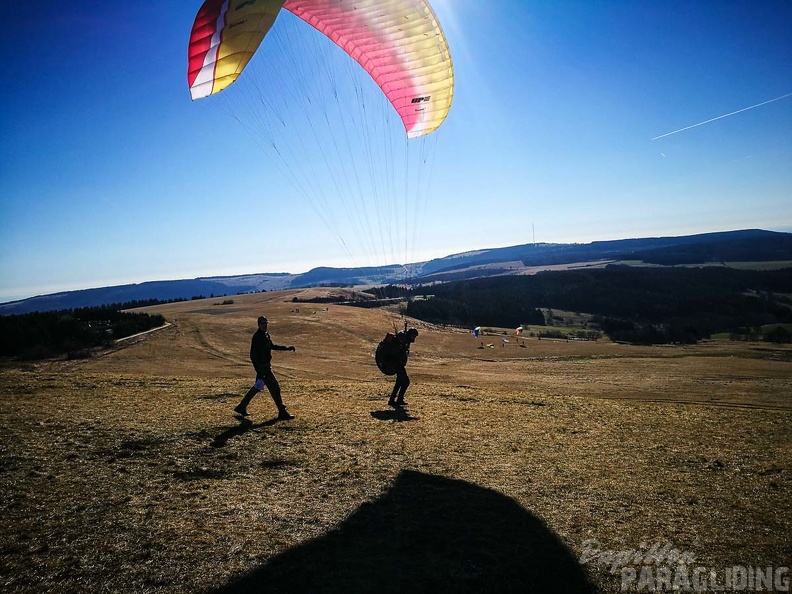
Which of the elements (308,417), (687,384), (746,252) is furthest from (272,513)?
(746,252)

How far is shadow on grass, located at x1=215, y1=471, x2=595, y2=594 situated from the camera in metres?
4.14

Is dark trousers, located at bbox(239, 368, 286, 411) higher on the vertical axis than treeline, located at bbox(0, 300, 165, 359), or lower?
lower

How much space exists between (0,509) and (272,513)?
121 inches

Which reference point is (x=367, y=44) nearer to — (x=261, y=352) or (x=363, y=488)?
(x=261, y=352)

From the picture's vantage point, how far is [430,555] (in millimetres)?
4656

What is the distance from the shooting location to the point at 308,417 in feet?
31.1

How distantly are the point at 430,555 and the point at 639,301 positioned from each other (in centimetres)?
10384

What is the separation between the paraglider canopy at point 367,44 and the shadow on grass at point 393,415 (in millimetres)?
8349

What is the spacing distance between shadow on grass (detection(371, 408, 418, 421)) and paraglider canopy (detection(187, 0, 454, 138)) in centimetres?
835

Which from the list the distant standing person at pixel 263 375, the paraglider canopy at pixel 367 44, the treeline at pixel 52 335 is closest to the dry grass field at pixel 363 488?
the distant standing person at pixel 263 375

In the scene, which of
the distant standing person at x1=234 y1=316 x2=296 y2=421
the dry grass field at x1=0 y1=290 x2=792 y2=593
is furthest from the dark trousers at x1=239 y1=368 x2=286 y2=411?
the dry grass field at x1=0 y1=290 x2=792 y2=593

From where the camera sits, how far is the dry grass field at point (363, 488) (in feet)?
14.2

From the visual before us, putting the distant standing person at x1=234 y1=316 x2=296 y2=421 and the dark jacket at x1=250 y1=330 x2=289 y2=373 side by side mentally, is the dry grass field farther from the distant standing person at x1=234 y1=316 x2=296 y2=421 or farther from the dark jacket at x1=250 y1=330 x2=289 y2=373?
the dark jacket at x1=250 y1=330 x2=289 y2=373

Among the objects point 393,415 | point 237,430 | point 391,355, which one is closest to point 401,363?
point 391,355
